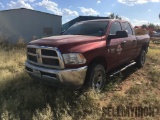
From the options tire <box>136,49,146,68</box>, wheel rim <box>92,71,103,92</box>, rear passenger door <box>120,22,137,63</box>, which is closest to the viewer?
wheel rim <box>92,71,103,92</box>

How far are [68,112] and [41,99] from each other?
80cm

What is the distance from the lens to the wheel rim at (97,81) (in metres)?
4.75

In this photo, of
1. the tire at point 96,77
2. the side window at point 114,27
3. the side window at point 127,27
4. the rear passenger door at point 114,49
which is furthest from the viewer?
the side window at point 127,27

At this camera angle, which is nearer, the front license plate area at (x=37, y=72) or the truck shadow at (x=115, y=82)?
the front license plate area at (x=37, y=72)

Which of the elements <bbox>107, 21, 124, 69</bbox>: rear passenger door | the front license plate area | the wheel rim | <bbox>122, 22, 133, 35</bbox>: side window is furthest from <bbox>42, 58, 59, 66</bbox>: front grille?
<bbox>122, 22, 133, 35</bbox>: side window

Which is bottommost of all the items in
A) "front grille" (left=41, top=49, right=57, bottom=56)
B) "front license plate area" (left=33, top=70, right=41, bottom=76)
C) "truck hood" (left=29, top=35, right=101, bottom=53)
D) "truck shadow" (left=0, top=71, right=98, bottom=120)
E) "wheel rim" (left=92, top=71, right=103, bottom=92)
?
"truck shadow" (left=0, top=71, right=98, bottom=120)

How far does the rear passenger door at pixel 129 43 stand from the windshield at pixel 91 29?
95cm

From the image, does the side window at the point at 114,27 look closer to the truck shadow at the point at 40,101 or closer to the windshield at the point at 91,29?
the windshield at the point at 91,29

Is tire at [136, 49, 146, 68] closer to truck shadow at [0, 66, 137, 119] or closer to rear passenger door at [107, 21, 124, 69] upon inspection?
rear passenger door at [107, 21, 124, 69]

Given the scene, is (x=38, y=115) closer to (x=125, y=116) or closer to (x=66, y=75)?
Answer: (x=66, y=75)

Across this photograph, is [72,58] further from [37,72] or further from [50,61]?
[37,72]

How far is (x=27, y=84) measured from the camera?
567cm

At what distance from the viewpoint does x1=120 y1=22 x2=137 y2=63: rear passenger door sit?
6.20 meters

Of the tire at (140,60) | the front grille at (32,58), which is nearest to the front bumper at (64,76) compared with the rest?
the front grille at (32,58)
